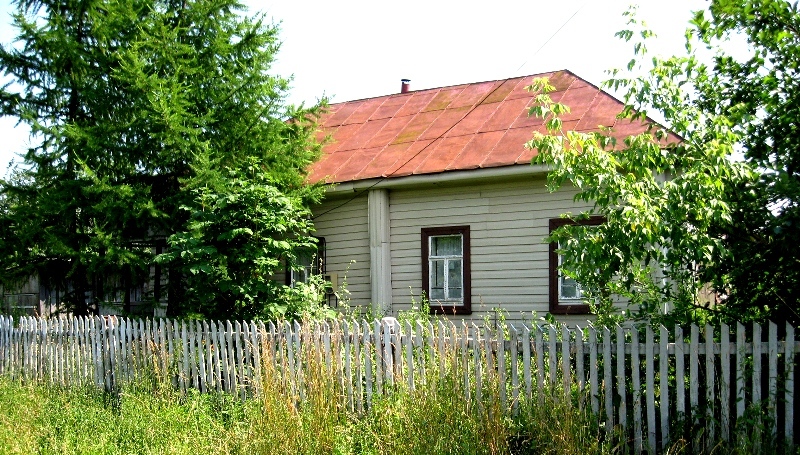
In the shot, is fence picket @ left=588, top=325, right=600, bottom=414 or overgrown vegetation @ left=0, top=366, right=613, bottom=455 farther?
fence picket @ left=588, top=325, right=600, bottom=414

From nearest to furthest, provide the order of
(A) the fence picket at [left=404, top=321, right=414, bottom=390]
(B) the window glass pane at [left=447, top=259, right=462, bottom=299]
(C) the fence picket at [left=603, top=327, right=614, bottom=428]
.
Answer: (C) the fence picket at [left=603, top=327, right=614, bottom=428] < (A) the fence picket at [left=404, top=321, right=414, bottom=390] < (B) the window glass pane at [left=447, top=259, right=462, bottom=299]

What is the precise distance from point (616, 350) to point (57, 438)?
5456mm

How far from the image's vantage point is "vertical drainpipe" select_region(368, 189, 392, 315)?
12.6 m

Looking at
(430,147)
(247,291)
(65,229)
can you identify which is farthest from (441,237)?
(65,229)

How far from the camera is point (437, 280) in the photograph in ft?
41.0

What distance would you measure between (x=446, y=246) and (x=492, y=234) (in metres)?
0.95

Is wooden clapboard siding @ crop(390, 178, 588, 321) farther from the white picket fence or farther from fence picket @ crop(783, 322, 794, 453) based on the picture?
fence picket @ crop(783, 322, 794, 453)

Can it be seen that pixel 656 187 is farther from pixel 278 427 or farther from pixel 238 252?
pixel 238 252

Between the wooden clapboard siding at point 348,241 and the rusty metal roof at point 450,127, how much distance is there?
584mm

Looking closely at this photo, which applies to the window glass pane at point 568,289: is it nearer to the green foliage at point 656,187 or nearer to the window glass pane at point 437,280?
the window glass pane at point 437,280

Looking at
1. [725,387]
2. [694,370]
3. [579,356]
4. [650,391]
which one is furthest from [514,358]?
[725,387]

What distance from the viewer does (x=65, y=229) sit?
11.7m

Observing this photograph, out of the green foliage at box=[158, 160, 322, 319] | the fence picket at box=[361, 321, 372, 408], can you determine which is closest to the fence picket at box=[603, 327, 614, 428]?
the fence picket at box=[361, 321, 372, 408]

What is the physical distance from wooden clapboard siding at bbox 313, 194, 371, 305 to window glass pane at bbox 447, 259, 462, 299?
4.81 ft
